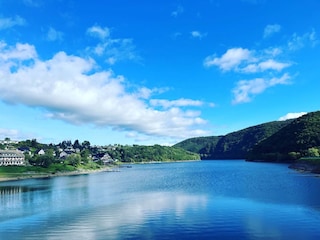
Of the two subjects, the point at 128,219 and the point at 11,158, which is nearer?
the point at 128,219

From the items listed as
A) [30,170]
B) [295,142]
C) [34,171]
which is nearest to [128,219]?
[34,171]

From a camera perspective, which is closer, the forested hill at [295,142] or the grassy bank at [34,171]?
the grassy bank at [34,171]

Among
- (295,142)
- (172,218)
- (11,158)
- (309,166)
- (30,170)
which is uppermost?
(295,142)

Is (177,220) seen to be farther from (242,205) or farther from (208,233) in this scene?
(242,205)

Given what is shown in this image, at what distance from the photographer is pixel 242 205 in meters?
35.8

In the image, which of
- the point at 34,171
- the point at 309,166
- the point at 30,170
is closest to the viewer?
the point at 309,166

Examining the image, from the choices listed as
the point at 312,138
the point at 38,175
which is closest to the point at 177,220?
the point at 38,175

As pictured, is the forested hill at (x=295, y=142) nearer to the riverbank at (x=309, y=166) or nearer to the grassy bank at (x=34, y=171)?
the riverbank at (x=309, y=166)

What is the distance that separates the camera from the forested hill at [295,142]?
151 m

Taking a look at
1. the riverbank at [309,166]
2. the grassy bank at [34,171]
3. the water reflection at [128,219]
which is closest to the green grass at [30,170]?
the grassy bank at [34,171]

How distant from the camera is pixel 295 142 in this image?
162m

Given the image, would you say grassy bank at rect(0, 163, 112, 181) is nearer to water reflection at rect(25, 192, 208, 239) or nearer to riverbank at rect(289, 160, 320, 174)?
water reflection at rect(25, 192, 208, 239)

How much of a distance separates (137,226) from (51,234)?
684 cm

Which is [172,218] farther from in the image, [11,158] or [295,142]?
[295,142]
